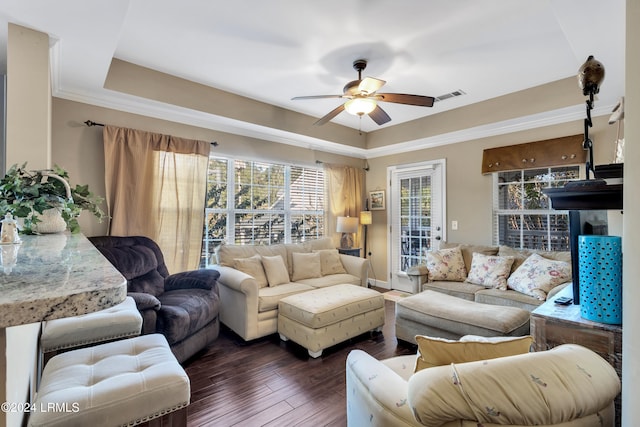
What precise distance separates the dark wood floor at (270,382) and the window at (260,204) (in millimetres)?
1372

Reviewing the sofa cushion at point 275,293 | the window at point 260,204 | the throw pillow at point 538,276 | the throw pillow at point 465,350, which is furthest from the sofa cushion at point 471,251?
the throw pillow at point 465,350

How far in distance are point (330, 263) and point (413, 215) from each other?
169cm

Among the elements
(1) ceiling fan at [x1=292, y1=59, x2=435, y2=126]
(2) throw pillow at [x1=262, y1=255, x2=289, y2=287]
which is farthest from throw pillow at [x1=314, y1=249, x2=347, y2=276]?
(1) ceiling fan at [x1=292, y1=59, x2=435, y2=126]

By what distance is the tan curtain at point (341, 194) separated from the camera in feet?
16.5

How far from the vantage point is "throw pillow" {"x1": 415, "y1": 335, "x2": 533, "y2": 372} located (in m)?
1.03

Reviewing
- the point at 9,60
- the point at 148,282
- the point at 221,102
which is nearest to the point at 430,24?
the point at 221,102

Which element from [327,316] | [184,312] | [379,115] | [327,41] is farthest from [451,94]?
[184,312]

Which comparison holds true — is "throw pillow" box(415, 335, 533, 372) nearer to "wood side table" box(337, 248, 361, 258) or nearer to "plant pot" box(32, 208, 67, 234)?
"plant pot" box(32, 208, 67, 234)

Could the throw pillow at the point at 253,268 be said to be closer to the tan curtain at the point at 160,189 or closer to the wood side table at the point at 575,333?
the tan curtain at the point at 160,189

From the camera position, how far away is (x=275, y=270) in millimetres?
3488

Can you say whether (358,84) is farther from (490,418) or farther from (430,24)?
(490,418)

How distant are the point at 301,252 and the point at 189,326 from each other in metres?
1.89

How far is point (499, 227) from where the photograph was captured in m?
3.93

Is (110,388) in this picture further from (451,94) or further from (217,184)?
(451,94)
